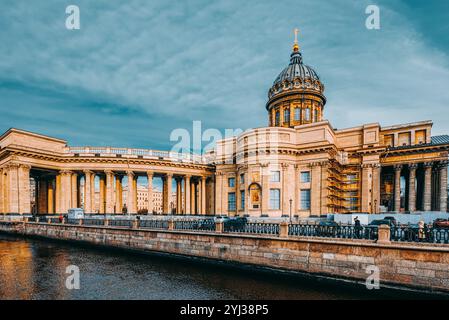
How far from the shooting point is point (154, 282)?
46.6 ft

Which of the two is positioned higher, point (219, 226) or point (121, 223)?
point (219, 226)

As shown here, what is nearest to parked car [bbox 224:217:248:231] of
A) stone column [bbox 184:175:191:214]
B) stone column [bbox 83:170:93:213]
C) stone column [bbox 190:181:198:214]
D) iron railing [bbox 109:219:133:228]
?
iron railing [bbox 109:219:133:228]

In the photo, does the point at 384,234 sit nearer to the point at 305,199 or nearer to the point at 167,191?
the point at 305,199

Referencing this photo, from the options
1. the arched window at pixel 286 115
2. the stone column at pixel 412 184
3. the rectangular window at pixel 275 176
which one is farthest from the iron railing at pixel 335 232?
the arched window at pixel 286 115

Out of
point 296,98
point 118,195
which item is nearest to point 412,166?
point 296,98

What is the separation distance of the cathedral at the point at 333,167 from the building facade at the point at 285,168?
146 mm

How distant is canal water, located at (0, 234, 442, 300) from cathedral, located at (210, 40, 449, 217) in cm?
2169

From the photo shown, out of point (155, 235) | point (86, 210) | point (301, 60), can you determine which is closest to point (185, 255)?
point (155, 235)

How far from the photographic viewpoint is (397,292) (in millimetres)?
12133

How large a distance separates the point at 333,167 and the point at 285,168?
7.09 m

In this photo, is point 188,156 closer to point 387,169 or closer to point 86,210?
point 86,210

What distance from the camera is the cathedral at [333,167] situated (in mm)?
36625

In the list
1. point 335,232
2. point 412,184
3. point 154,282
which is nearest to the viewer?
point 154,282

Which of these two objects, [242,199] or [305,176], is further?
[242,199]
